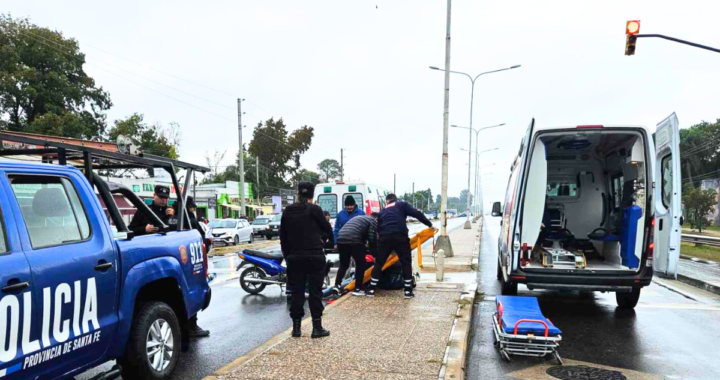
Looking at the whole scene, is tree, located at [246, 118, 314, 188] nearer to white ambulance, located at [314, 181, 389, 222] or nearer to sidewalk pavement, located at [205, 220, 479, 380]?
white ambulance, located at [314, 181, 389, 222]

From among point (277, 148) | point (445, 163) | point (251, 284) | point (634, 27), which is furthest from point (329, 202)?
point (277, 148)

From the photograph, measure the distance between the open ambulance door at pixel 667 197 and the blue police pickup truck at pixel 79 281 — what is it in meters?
5.96

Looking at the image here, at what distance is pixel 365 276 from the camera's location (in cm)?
853

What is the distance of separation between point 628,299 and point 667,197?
2.06 metres

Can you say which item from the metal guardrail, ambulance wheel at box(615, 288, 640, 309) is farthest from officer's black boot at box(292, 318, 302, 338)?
the metal guardrail

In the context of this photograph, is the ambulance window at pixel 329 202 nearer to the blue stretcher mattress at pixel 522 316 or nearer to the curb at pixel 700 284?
the curb at pixel 700 284

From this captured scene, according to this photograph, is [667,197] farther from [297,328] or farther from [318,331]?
[297,328]

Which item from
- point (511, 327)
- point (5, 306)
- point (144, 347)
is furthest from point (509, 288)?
point (5, 306)

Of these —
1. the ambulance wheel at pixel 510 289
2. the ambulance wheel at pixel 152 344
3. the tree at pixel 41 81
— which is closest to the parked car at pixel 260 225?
the tree at pixel 41 81

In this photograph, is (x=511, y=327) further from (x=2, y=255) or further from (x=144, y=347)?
(x=2, y=255)

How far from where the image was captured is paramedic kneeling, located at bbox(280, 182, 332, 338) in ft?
Answer: 18.1

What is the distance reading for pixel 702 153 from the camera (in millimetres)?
65500

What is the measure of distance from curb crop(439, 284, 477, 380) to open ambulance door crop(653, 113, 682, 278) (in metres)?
2.65

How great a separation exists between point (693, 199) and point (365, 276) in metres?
41.2
